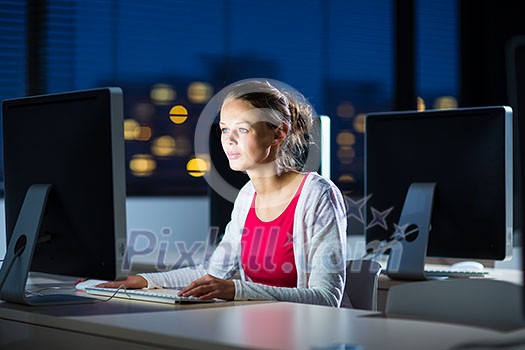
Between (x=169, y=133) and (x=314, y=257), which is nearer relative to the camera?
(x=314, y=257)

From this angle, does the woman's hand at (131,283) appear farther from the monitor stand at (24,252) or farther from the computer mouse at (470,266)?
the computer mouse at (470,266)

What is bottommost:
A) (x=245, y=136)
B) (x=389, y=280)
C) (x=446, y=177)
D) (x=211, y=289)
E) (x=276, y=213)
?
(x=389, y=280)

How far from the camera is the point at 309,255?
246 centimetres

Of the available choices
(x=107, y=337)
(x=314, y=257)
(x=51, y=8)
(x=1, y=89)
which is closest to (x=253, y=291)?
(x=314, y=257)

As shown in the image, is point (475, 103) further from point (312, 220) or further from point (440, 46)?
point (312, 220)

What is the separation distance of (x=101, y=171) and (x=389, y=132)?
1382 mm

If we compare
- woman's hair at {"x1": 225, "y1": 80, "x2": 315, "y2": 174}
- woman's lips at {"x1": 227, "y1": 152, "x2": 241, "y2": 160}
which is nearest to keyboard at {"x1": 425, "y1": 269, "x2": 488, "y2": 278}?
woman's hair at {"x1": 225, "y1": 80, "x2": 315, "y2": 174}

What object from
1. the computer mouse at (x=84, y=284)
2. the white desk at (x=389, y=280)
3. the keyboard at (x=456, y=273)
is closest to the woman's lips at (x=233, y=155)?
the computer mouse at (x=84, y=284)

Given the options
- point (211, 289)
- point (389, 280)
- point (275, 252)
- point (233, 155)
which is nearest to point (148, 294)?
point (211, 289)

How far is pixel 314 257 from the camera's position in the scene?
2426mm

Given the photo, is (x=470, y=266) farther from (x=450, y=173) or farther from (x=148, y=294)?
(x=148, y=294)

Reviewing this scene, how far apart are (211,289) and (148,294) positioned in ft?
0.63

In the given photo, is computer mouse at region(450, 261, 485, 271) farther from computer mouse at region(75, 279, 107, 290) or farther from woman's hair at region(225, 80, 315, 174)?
computer mouse at region(75, 279, 107, 290)

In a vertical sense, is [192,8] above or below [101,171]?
above
